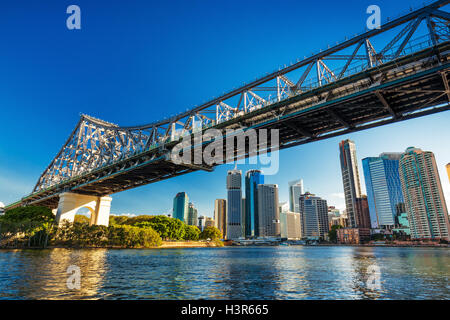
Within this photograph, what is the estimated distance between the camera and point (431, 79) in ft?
68.4

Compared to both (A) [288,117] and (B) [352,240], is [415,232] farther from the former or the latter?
(A) [288,117]

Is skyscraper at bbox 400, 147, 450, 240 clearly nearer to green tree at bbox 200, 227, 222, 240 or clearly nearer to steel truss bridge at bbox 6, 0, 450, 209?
green tree at bbox 200, 227, 222, 240

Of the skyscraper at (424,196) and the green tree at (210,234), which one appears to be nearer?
the green tree at (210,234)

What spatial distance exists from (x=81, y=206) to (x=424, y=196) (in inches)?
6928

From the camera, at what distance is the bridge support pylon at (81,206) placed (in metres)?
62.8

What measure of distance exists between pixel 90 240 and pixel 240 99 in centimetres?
4698

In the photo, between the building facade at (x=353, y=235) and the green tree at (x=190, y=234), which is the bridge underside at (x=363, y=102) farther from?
the building facade at (x=353, y=235)

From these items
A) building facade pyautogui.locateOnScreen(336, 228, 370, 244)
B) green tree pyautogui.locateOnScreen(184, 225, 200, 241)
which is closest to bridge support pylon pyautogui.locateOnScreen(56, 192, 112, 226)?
green tree pyautogui.locateOnScreen(184, 225, 200, 241)

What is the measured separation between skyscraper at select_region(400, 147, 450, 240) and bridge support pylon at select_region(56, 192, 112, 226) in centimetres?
16706

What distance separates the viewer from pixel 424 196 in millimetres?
155500

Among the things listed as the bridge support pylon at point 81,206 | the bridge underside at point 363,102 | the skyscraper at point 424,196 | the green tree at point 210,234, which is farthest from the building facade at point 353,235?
the bridge underside at point 363,102

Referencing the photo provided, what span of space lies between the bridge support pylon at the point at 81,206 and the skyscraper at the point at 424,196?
548 feet

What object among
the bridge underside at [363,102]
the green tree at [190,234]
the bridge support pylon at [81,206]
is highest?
the bridge underside at [363,102]
